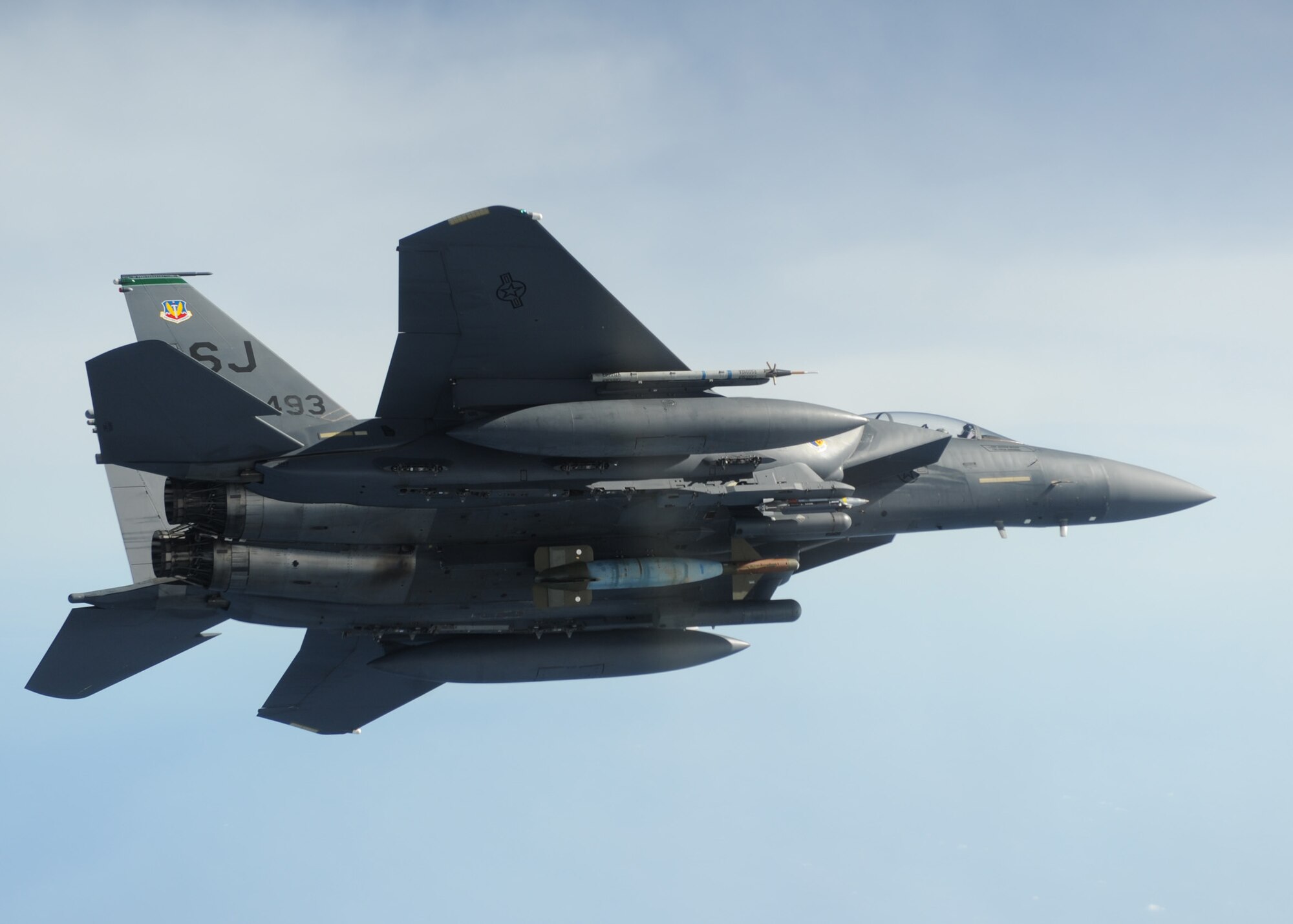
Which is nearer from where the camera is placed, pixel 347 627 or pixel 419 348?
pixel 419 348

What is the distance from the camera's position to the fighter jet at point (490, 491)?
1250 cm

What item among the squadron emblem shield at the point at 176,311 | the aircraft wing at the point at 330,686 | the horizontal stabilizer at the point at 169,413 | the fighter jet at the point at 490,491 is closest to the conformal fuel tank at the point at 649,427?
the fighter jet at the point at 490,491

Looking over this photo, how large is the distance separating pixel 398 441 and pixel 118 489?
20.1ft

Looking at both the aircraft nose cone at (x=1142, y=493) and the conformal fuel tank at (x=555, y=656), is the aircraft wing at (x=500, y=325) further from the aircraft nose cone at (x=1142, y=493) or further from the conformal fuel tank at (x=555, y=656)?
the aircraft nose cone at (x=1142, y=493)

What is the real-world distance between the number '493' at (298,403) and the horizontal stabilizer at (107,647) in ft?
10.5

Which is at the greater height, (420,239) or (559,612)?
(420,239)

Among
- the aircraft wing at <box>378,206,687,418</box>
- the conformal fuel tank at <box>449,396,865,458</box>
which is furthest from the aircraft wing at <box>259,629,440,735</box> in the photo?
the conformal fuel tank at <box>449,396,865,458</box>

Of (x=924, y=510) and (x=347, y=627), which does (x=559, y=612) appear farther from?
(x=924, y=510)

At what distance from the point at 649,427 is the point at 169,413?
4.94m

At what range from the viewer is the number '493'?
17156 mm

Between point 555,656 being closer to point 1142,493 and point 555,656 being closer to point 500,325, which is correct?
point 500,325

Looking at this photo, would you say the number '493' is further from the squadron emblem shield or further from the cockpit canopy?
the cockpit canopy

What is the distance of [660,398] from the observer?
13031mm

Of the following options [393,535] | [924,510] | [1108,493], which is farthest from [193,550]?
[1108,493]
